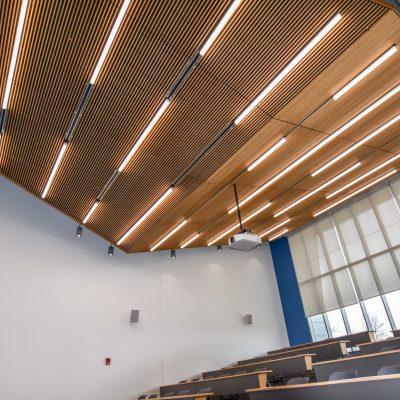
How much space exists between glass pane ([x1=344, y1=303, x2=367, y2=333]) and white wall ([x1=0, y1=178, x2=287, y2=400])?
2632 mm

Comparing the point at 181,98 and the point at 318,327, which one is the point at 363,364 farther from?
the point at 318,327

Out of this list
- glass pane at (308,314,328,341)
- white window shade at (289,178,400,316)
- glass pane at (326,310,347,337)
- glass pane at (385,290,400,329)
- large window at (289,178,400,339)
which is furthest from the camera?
glass pane at (308,314,328,341)

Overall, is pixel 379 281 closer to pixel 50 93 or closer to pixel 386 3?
pixel 386 3

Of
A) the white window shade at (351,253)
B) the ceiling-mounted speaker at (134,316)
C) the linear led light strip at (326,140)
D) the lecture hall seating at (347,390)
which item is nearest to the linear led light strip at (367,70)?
the linear led light strip at (326,140)

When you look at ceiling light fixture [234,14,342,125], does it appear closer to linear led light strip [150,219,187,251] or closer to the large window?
linear led light strip [150,219,187,251]

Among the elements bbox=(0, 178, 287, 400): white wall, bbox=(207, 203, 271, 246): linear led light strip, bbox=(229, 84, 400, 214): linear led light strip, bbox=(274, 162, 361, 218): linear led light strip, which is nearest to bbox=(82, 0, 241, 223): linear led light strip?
bbox=(229, 84, 400, 214): linear led light strip

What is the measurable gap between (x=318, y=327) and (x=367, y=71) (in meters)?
8.84

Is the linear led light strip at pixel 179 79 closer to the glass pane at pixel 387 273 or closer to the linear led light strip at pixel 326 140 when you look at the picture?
the linear led light strip at pixel 326 140

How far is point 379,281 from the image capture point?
9891 millimetres

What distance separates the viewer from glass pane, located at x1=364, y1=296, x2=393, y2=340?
9484 mm

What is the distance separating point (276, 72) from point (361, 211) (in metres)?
7.31

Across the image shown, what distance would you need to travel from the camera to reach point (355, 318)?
10336mm

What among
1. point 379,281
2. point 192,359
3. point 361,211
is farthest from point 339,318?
point 192,359

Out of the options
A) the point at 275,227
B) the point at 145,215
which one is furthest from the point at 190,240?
the point at 275,227
